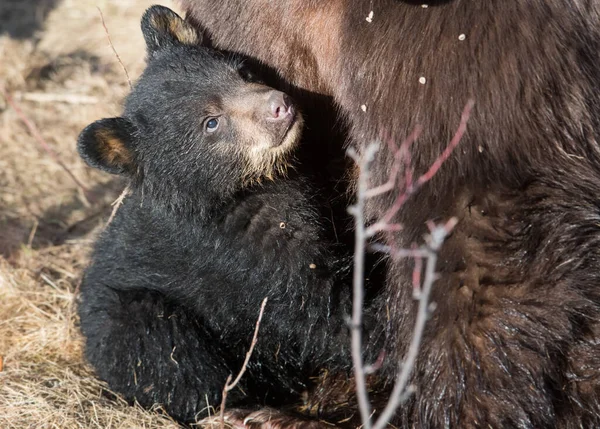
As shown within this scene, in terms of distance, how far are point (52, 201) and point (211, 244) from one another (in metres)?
3.13

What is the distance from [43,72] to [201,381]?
17.5 feet

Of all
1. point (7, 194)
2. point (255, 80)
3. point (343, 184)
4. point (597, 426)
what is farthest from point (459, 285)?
point (7, 194)

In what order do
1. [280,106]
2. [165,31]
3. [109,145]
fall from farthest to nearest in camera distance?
[165,31] < [109,145] < [280,106]

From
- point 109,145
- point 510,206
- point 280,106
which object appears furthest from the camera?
point 109,145

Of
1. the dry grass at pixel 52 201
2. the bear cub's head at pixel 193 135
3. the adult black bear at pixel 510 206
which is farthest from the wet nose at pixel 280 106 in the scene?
the dry grass at pixel 52 201

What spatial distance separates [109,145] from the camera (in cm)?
429

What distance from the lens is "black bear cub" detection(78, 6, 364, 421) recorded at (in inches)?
170

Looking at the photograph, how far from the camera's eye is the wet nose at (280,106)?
13.4ft

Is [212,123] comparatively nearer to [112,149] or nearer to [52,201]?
[112,149]

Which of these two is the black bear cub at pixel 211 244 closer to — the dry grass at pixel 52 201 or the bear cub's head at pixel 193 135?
the bear cub's head at pixel 193 135

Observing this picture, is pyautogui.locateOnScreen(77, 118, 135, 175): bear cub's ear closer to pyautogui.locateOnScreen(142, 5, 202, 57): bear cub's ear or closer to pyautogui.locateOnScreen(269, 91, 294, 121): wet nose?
pyautogui.locateOnScreen(142, 5, 202, 57): bear cub's ear

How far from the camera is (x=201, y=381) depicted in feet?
14.9

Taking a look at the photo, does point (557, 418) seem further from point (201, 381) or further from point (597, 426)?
point (201, 381)

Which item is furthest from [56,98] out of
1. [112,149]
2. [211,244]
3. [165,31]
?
[211,244]
